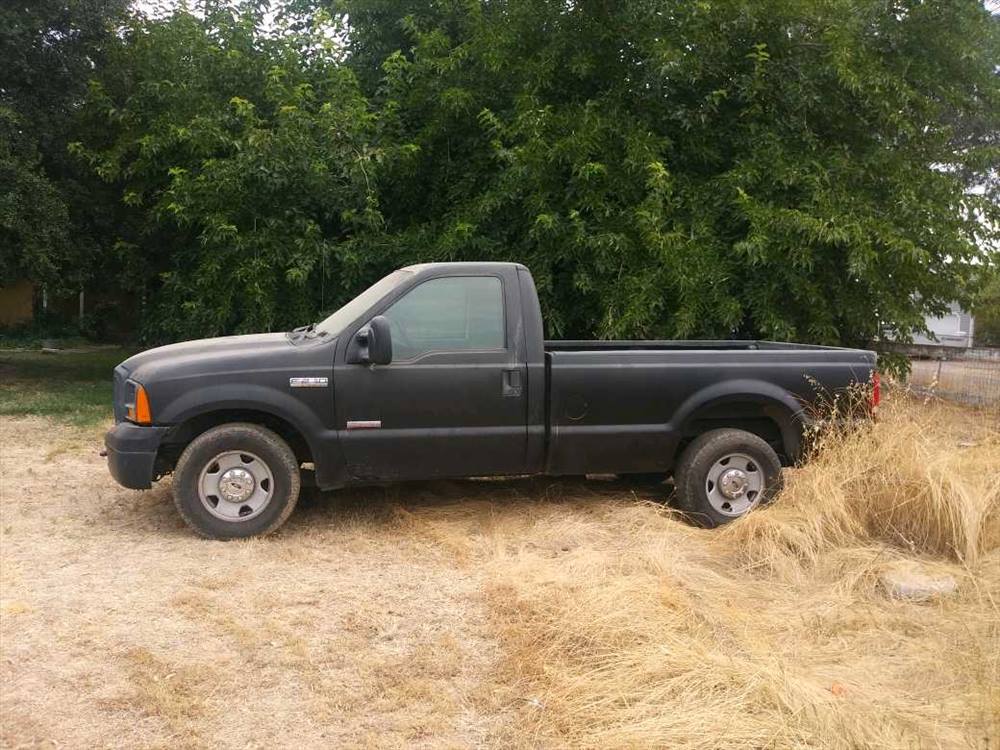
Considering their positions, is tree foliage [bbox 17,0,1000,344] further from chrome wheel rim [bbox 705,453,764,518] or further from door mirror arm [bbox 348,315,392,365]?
door mirror arm [bbox 348,315,392,365]

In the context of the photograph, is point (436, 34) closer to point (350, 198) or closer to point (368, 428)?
point (350, 198)

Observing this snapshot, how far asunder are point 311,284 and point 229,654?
7.24 m

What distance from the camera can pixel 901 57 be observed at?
35.4 feet

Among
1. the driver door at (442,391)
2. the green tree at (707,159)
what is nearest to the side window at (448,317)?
the driver door at (442,391)

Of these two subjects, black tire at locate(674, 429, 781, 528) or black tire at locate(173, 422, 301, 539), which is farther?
black tire at locate(674, 429, 781, 528)

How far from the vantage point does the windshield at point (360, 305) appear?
6.18 m

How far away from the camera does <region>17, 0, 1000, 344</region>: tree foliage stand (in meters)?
9.76

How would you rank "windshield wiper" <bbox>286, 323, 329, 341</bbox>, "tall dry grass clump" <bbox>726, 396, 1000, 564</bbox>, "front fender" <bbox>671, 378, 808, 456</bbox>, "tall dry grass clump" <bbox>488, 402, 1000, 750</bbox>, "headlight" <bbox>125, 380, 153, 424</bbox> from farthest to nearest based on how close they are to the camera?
"front fender" <bbox>671, 378, 808, 456</bbox>
"windshield wiper" <bbox>286, 323, 329, 341</bbox>
"headlight" <bbox>125, 380, 153, 424</bbox>
"tall dry grass clump" <bbox>726, 396, 1000, 564</bbox>
"tall dry grass clump" <bbox>488, 402, 1000, 750</bbox>

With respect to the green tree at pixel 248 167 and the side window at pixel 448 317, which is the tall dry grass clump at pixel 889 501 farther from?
the green tree at pixel 248 167

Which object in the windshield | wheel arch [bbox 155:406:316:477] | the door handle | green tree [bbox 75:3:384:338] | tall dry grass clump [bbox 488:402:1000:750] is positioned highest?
green tree [bbox 75:3:384:338]

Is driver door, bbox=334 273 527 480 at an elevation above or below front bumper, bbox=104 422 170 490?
above

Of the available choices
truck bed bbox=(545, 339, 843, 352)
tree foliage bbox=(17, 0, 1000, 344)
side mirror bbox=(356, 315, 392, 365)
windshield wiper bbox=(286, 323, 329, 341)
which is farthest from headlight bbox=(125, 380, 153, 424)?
tree foliage bbox=(17, 0, 1000, 344)

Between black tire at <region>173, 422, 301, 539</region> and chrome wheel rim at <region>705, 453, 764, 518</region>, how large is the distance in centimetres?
291

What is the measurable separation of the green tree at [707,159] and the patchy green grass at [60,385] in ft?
14.8
